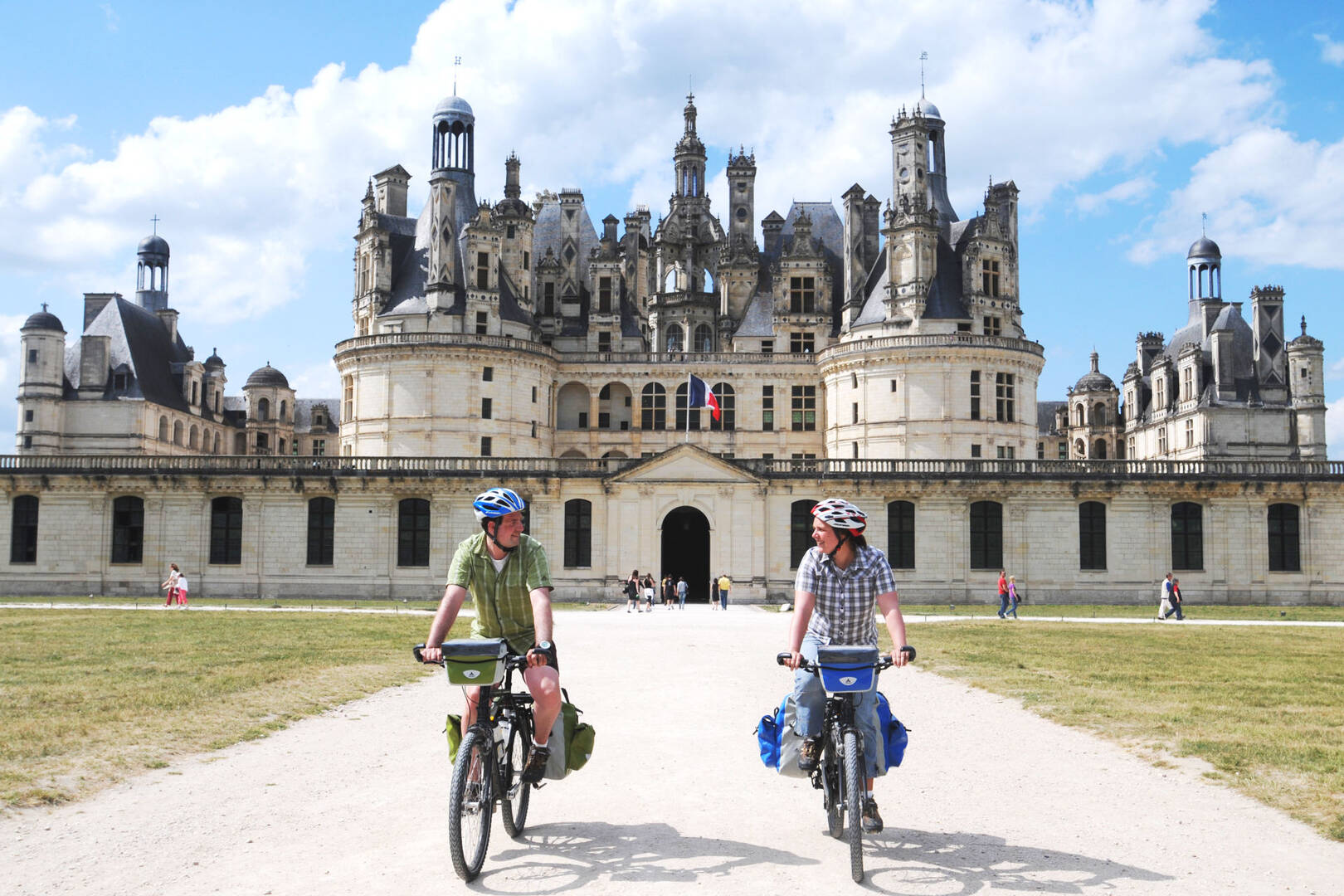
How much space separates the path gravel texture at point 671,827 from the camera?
762 centimetres

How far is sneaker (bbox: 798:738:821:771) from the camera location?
8393mm

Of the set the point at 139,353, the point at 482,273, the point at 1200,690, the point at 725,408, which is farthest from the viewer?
the point at 139,353

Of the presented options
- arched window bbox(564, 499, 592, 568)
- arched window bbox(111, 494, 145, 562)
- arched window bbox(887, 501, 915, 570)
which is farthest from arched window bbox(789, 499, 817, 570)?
arched window bbox(111, 494, 145, 562)

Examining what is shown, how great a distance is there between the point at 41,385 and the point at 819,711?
73.5 meters

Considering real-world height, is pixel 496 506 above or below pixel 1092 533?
above

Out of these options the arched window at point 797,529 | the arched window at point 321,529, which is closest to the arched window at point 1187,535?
the arched window at point 797,529

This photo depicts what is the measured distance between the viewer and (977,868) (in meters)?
7.95

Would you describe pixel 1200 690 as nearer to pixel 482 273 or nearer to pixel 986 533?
pixel 986 533

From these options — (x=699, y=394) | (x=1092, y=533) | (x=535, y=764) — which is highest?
(x=699, y=394)

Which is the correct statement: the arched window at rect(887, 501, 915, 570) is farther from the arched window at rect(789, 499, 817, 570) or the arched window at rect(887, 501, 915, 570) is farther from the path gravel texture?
the path gravel texture

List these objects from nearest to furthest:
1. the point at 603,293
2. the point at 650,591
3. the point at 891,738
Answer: the point at 891,738
the point at 650,591
the point at 603,293

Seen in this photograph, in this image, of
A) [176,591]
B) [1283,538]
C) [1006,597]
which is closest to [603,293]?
[176,591]

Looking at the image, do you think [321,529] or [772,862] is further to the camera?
[321,529]

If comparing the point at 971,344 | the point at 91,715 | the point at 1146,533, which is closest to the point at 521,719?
the point at 91,715
